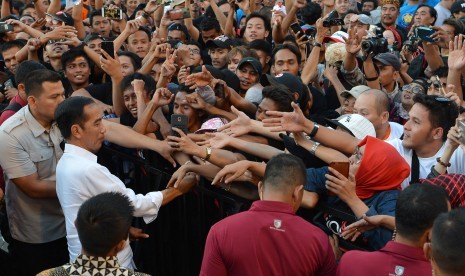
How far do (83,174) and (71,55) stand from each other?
11.2 ft

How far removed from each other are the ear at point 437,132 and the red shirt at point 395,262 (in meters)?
1.85

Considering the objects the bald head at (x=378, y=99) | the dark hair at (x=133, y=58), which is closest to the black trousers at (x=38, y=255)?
the bald head at (x=378, y=99)

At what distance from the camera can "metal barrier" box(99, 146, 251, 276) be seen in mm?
4891

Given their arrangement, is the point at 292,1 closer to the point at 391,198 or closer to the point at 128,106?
the point at 128,106

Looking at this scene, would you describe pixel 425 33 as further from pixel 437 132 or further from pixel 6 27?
pixel 6 27

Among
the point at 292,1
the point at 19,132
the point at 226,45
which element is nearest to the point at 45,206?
the point at 19,132

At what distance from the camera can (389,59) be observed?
7.25m

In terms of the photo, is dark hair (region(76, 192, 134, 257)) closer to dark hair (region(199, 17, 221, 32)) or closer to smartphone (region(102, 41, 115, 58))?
smartphone (region(102, 41, 115, 58))

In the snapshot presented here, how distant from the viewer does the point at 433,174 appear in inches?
177

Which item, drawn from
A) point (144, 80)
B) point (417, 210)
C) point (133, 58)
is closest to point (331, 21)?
point (133, 58)

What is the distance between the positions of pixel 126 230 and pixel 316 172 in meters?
1.38

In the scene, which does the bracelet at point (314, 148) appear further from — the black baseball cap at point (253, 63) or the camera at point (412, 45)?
the camera at point (412, 45)

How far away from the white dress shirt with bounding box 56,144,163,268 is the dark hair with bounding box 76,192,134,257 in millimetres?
699

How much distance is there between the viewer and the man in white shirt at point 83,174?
4.16 meters
